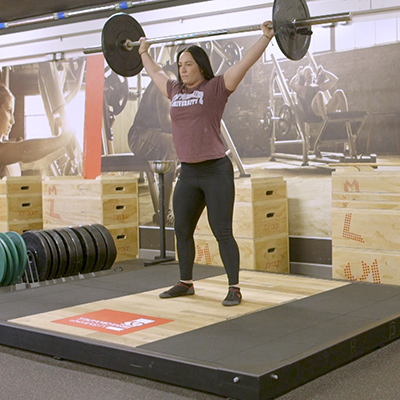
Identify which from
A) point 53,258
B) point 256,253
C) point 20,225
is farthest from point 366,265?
point 20,225

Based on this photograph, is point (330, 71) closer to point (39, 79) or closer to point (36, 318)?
point (36, 318)

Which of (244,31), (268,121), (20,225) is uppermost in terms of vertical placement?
(244,31)

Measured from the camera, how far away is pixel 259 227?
505 centimetres

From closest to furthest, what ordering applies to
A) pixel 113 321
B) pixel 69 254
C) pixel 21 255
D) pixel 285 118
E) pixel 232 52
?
pixel 113 321
pixel 21 255
pixel 69 254
pixel 285 118
pixel 232 52

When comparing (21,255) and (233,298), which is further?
(21,255)

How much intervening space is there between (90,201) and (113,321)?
2757mm

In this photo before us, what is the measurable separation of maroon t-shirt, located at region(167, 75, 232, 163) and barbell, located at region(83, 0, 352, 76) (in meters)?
0.48

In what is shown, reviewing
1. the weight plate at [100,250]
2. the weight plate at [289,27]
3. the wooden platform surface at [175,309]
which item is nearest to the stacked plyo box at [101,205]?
the weight plate at [100,250]

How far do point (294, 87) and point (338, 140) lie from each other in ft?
1.97

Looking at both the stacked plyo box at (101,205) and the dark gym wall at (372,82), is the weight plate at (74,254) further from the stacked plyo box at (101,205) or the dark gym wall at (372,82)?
the dark gym wall at (372,82)

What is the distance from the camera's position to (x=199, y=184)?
355 cm

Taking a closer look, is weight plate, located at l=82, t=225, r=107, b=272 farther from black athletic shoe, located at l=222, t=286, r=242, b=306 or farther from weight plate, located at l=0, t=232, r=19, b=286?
black athletic shoe, located at l=222, t=286, r=242, b=306

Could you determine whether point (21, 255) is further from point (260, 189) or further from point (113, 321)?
point (260, 189)

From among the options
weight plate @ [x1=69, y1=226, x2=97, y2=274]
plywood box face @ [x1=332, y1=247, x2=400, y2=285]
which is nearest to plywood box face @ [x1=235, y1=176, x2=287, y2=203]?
plywood box face @ [x1=332, y1=247, x2=400, y2=285]
